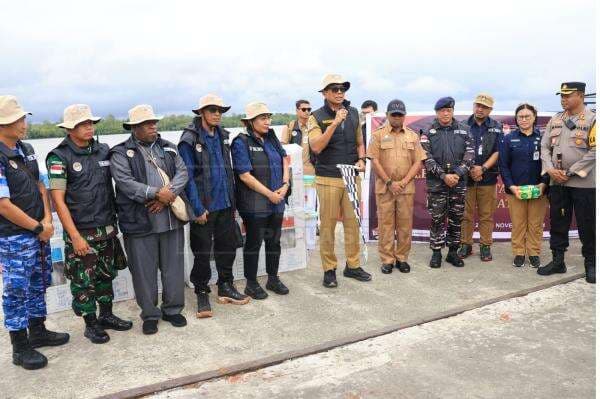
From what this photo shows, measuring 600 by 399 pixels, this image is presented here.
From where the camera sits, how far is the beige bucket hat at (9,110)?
3676 millimetres

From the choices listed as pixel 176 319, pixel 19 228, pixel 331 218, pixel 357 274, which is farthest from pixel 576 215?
pixel 19 228

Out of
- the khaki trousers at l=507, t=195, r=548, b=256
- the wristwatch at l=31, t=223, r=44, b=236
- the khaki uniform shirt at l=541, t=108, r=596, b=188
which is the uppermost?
the khaki uniform shirt at l=541, t=108, r=596, b=188

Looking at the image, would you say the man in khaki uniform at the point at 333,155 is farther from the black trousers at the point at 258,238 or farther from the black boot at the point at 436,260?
the black boot at the point at 436,260

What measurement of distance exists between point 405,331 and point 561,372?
47.3 inches

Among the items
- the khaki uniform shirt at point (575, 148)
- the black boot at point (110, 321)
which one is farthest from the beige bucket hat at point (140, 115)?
the khaki uniform shirt at point (575, 148)

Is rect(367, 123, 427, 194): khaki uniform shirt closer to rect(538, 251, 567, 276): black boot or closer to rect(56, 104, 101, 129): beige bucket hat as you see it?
rect(538, 251, 567, 276): black boot

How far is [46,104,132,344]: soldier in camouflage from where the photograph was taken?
3980 mm

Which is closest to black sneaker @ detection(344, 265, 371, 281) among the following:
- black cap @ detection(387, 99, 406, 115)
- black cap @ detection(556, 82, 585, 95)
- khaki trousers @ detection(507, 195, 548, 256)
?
black cap @ detection(387, 99, 406, 115)

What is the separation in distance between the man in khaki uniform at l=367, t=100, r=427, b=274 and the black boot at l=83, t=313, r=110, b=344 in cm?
318

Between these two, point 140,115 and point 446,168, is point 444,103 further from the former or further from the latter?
point 140,115

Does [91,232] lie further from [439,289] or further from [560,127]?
[560,127]

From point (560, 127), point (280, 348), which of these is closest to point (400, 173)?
point (560, 127)

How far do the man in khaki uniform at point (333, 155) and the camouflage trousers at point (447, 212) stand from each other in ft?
3.46

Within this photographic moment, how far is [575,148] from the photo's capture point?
17.9 ft
